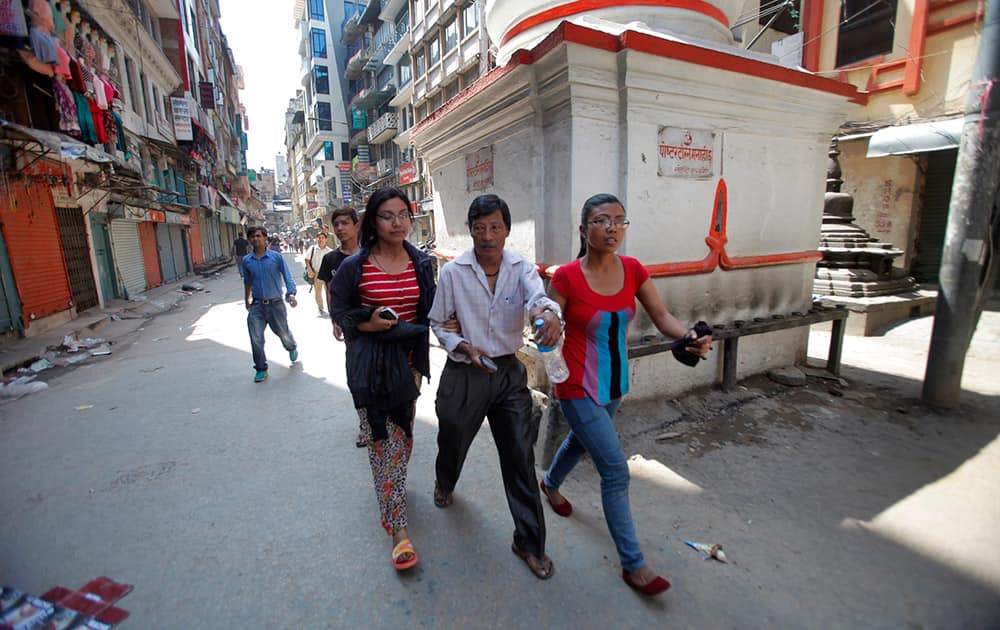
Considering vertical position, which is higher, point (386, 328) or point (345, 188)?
point (345, 188)

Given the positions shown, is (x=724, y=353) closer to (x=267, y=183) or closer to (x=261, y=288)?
(x=261, y=288)

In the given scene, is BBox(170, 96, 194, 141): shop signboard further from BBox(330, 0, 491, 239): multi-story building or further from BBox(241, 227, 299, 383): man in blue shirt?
BBox(241, 227, 299, 383): man in blue shirt

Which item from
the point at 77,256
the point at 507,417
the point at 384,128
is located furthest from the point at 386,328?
the point at 384,128

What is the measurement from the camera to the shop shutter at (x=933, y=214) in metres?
9.38

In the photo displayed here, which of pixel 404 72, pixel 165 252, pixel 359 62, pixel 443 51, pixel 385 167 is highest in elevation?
pixel 359 62

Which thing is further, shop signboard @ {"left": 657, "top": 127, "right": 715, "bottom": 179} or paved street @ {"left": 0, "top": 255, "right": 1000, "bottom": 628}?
shop signboard @ {"left": 657, "top": 127, "right": 715, "bottom": 179}

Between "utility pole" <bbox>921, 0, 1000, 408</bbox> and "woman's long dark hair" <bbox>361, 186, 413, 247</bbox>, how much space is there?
4.41 metres

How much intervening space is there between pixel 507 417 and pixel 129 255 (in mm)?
15734

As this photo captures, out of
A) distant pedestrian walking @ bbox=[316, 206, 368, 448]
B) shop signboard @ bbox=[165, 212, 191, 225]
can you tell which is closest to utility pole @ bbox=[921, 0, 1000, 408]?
distant pedestrian walking @ bbox=[316, 206, 368, 448]

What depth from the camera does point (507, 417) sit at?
2.17 m

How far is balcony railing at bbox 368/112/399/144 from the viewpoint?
3159 centimetres

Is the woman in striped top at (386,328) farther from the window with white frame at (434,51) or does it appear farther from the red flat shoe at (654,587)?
the window with white frame at (434,51)

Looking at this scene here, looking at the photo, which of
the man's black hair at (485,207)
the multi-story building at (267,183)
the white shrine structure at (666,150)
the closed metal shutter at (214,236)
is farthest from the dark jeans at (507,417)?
the multi-story building at (267,183)

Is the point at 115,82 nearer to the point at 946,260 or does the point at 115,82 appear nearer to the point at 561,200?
the point at 561,200
